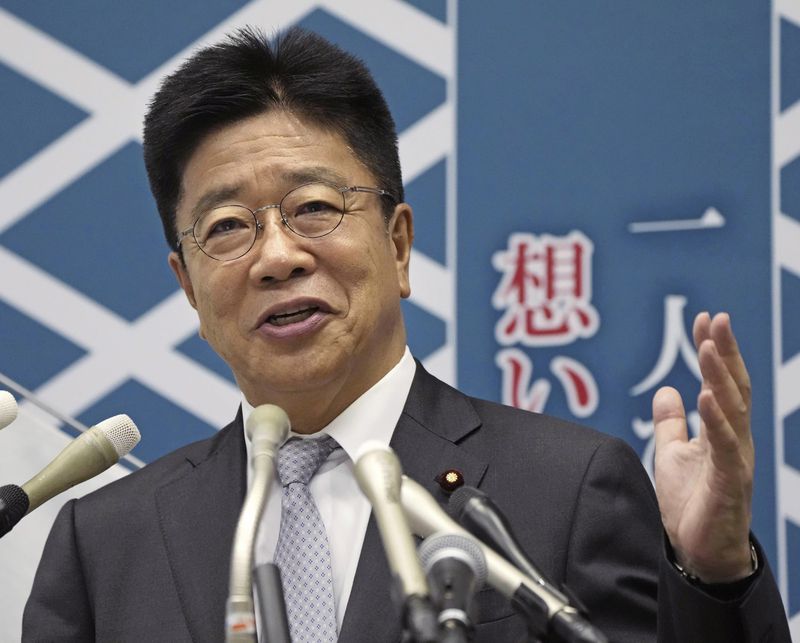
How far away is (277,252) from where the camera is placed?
79.7 inches

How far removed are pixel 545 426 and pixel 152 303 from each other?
1370 mm

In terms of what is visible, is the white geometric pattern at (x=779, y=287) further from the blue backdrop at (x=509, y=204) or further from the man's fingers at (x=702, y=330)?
the man's fingers at (x=702, y=330)

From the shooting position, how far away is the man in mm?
1914

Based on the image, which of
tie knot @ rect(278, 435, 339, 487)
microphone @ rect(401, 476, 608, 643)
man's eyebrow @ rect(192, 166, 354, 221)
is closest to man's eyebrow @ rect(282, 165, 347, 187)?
man's eyebrow @ rect(192, 166, 354, 221)

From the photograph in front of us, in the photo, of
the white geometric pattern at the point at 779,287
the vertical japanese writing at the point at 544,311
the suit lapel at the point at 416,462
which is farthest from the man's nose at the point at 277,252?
the white geometric pattern at the point at 779,287

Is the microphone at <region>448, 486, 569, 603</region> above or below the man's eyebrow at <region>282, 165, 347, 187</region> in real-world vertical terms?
below

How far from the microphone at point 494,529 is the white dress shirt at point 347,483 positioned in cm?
69

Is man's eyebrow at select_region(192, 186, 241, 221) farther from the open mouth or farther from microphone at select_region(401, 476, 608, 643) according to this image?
microphone at select_region(401, 476, 608, 643)

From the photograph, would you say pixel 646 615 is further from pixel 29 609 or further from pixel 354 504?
pixel 29 609

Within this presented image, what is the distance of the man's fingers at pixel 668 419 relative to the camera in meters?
1.58

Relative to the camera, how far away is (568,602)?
112cm

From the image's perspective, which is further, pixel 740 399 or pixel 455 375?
pixel 455 375

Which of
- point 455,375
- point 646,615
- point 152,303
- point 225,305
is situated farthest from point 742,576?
point 152,303

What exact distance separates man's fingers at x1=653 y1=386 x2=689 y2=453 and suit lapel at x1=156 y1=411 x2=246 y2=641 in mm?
810
